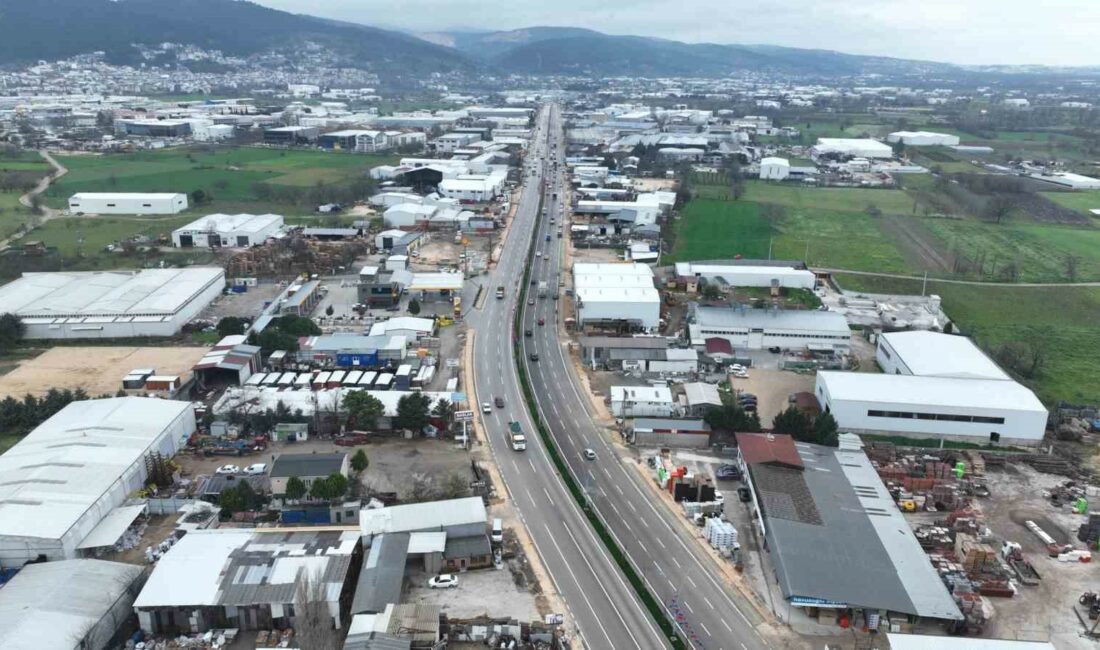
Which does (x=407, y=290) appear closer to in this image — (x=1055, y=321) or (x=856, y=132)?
(x=1055, y=321)

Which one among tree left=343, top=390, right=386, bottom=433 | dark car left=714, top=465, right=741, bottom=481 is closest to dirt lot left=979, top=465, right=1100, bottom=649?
dark car left=714, top=465, right=741, bottom=481

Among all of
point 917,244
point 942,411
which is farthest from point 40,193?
point 917,244

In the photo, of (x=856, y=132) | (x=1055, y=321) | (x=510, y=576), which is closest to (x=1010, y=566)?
(x=510, y=576)

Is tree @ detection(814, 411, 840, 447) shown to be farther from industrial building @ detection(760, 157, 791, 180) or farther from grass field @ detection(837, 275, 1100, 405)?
industrial building @ detection(760, 157, 791, 180)

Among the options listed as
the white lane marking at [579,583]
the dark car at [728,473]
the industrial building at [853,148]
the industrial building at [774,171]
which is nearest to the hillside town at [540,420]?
the white lane marking at [579,583]

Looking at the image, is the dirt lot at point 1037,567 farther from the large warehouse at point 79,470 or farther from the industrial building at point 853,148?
the industrial building at point 853,148

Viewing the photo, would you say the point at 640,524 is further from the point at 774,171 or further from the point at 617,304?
the point at 774,171
